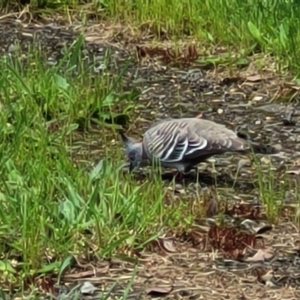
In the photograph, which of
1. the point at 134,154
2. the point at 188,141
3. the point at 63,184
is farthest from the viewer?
the point at 134,154

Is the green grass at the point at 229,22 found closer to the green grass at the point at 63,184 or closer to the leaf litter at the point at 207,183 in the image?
the leaf litter at the point at 207,183

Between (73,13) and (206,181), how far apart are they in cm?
332

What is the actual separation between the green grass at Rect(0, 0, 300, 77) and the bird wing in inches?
67.2

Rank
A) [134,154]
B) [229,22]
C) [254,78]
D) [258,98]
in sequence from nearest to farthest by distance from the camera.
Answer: [134,154]
[258,98]
[254,78]
[229,22]

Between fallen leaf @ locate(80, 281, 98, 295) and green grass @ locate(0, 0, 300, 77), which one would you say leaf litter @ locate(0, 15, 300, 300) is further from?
green grass @ locate(0, 0, 300, 77)

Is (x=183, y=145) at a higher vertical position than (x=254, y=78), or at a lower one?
higher

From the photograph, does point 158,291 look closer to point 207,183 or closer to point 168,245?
point 168,245

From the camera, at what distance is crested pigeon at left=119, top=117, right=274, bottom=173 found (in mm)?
4914

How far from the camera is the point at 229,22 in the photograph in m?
7.21

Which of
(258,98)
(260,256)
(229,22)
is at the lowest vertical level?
(258,98)

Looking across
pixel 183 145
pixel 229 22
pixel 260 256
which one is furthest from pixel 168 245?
pixel 229 22

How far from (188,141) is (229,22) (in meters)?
2.39

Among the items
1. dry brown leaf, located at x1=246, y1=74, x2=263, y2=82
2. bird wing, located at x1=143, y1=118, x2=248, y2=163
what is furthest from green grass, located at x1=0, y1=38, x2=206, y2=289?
dry brown leaf, located at x1=246, y1=74, x2=263, y2=82

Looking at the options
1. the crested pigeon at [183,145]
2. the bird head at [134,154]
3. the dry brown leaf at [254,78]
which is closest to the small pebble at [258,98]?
the dry brown leaf at [254,78]
